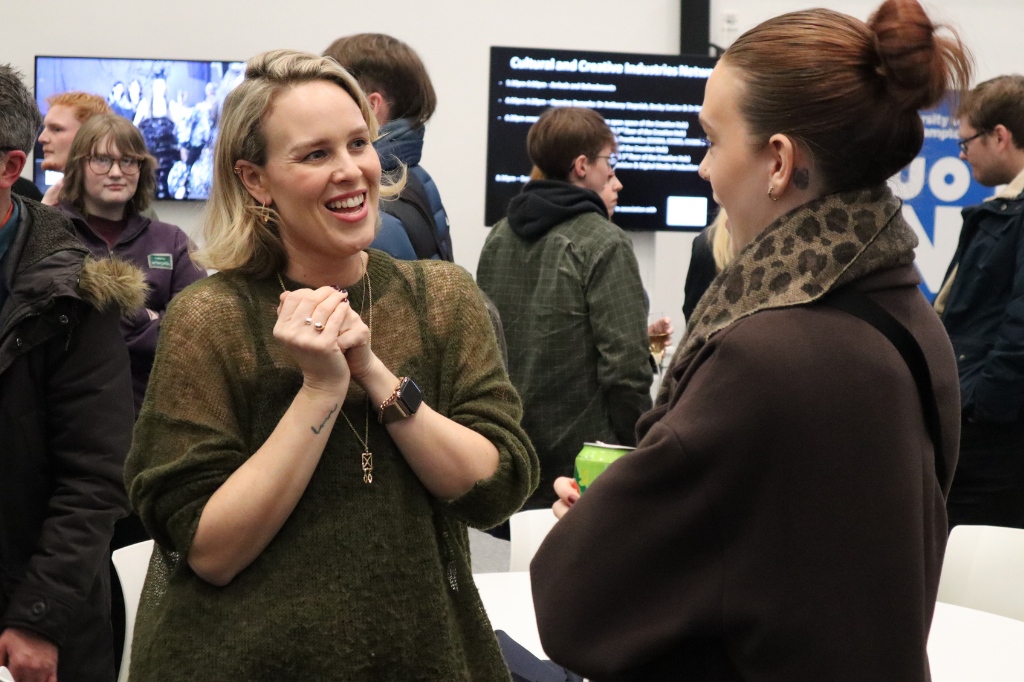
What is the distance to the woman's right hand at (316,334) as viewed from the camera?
1.32m

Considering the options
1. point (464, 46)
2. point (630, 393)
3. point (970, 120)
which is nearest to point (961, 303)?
point (970, 120)

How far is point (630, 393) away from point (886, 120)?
8.07 ft

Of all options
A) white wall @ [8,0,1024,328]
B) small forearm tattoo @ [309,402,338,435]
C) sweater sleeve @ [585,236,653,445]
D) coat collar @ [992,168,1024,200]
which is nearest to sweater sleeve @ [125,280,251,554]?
small forearm tattoo @ [309,402,338,435]

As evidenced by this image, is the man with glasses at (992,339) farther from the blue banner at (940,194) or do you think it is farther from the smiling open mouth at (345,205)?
the blue banner at (940,194)

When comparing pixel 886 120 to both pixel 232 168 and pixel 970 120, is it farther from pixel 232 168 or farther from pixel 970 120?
pixel 970 120

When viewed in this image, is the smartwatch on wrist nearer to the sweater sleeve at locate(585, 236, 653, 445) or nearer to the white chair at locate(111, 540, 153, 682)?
the white chair at locate(111, 540, 153, 682)

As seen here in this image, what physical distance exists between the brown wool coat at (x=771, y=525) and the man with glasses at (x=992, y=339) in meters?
2.49

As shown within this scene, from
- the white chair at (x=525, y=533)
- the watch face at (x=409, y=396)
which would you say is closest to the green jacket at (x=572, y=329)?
the white chair at (x=525, y=533)

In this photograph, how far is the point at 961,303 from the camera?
11.6 feet

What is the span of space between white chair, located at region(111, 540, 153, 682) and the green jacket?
4.92 ft

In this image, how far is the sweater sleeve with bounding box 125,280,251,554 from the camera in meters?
1.35

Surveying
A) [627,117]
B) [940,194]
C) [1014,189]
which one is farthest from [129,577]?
[940,194]

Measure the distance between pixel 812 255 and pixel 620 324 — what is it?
7.88ft

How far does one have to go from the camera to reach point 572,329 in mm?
3598
